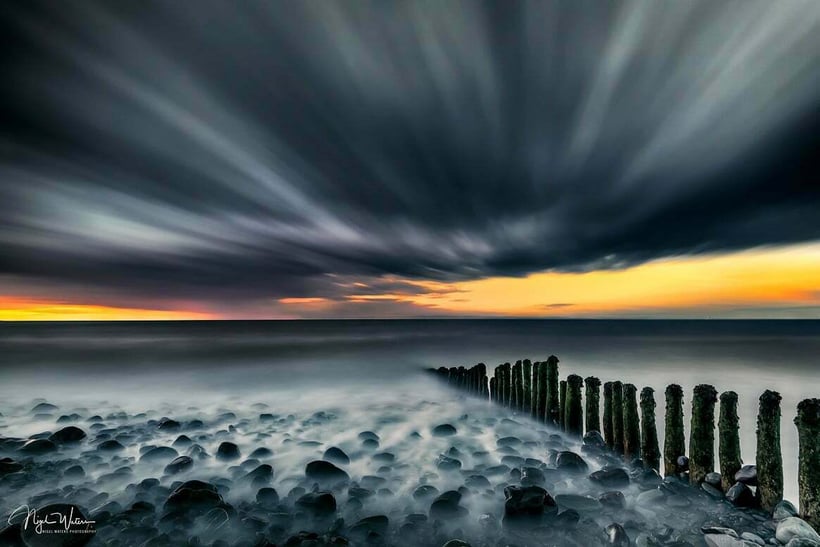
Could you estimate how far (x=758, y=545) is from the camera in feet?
12.6

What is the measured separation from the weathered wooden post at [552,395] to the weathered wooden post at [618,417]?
1843mm

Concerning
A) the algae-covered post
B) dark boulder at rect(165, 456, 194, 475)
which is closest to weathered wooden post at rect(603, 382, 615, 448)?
the algae-covered post

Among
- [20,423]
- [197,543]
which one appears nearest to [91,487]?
[197,543]

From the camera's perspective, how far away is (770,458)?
4.64 m

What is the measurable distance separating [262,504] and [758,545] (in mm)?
5557

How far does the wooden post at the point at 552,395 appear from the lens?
866cm

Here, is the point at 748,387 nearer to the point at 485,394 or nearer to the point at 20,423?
the point at 485,394

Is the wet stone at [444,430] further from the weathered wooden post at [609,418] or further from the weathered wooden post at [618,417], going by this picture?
the weathered wooden post at [618,417]

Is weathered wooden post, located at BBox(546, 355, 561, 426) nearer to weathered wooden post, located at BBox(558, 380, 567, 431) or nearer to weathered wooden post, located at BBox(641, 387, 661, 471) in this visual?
weathered wooden post, located at BBox(558, 380, 567, 431)

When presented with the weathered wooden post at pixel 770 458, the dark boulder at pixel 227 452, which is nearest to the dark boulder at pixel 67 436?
the dark boulder at pixel 227 452

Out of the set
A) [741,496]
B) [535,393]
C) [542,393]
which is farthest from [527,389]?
[741,496]

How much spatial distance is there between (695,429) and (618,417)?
1.42 m

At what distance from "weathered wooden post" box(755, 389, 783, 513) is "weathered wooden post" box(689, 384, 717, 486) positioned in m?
0.64

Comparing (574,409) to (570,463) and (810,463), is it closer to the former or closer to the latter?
(570,463)
